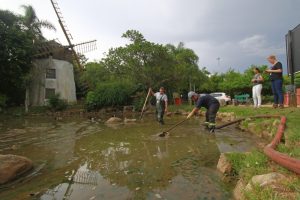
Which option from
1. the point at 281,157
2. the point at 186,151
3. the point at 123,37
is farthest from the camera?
the point at 123,37

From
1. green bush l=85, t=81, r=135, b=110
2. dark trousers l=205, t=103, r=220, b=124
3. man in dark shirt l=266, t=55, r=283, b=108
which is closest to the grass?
dark trousers l=205, t=103, r=220, b=124

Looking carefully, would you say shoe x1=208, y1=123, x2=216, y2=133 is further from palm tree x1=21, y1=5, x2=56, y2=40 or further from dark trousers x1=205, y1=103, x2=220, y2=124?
palm tree x1=21, y1=5, x2=56, y2=40

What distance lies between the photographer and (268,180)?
366cm

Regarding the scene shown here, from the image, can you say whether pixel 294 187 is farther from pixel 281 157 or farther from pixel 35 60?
pixel 35 60

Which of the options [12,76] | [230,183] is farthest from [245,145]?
[12,76]

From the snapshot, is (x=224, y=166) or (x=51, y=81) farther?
(x=51, y=81)

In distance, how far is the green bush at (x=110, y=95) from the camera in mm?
28859

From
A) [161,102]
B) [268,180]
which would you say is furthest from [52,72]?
[268,180]

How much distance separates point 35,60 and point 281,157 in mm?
34059

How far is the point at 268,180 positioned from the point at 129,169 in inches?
121

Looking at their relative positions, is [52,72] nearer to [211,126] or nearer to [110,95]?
[110,95]

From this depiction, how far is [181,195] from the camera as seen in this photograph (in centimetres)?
431

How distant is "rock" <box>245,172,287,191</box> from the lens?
3577 mm

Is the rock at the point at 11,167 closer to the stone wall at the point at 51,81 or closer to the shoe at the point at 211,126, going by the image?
the shoe at the point at 211,126
